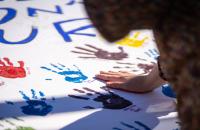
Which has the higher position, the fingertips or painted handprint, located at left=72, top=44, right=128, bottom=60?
painted handprint, located at left=72, top=44, right=128, bottom=60

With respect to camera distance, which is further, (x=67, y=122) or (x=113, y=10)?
(x=67, y=122)

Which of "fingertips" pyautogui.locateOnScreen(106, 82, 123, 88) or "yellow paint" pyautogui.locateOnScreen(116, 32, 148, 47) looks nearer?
"fingertips" pyautogui.locateOnScreen(106, 82, 123, 88)

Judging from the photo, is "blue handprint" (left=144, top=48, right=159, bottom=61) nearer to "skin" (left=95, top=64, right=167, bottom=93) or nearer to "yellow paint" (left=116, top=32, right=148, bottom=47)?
"yellow paint" (left=116, top=32, right=148, bottom=47)

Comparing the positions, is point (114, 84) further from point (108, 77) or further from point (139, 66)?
point (139, 66)

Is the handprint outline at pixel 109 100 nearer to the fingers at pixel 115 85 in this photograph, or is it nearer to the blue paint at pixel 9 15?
the fingers at pixel 115 85

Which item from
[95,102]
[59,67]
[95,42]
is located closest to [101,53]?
[95,42]

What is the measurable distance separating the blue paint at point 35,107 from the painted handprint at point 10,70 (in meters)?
0.12

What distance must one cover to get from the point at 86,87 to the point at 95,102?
83mm

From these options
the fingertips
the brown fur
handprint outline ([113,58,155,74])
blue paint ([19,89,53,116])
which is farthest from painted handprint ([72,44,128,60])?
the brown fur

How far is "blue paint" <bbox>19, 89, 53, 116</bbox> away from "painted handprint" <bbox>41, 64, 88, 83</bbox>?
0.15 meters

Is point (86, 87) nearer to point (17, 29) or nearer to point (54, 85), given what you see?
point (54, 85)

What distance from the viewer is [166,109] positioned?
4.12ft

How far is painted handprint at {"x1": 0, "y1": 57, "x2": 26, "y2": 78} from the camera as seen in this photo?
4.42 feet

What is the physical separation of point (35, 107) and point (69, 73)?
0.24m
